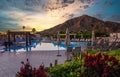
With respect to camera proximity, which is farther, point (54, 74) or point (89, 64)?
point (54, 74)

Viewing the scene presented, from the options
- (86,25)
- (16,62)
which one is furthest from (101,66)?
(86,25)

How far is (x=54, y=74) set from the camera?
18.6ft

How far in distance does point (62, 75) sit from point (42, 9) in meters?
41.7

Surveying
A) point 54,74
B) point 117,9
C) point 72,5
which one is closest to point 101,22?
point 117,9

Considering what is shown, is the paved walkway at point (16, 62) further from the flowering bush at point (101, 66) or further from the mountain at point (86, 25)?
the mountain at point (86, 25)

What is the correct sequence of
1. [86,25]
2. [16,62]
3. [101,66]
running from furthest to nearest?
[86,25] → [16,62] → [101,66]

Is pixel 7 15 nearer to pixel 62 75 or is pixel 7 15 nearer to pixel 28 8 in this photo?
pixel 28 8

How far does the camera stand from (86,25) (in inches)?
3730

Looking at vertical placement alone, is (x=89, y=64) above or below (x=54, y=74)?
above

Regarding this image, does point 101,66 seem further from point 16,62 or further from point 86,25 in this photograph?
point 86,25

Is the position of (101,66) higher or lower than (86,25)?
lower

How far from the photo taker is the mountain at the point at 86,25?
280 feet

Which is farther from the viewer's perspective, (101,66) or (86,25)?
(86,25)

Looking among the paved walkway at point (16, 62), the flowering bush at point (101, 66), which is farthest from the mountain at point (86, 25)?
the flowering bush at point (101, 66)
